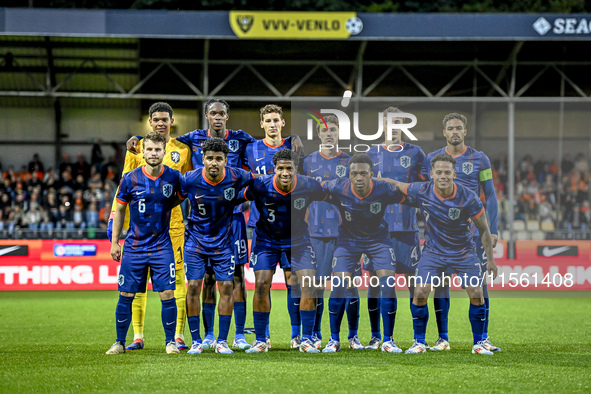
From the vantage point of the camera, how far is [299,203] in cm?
676

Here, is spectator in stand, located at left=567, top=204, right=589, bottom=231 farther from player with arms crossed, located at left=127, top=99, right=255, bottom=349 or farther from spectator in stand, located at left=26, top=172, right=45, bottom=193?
spectator in stand, located at left=26, top=172, right=45, bottom=193

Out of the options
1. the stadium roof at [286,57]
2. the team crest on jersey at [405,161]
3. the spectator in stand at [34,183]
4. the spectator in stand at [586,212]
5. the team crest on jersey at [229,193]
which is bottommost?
the spectator in stand at [586,212]

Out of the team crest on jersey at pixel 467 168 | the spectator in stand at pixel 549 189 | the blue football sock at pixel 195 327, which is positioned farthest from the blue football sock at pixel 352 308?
the spectator in stand at pixel 549 189

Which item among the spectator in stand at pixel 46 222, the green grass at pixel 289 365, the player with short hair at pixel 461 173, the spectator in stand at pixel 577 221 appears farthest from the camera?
the spectator in stand at pixel 577 221

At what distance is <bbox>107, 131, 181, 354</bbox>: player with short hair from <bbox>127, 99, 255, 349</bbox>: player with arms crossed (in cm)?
46

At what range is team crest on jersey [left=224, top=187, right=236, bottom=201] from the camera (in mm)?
6652

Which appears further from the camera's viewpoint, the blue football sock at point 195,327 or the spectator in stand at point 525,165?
the spectator in stand at point 525,165

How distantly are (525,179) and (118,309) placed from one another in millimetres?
13488

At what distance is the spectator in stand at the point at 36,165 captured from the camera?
1855cm

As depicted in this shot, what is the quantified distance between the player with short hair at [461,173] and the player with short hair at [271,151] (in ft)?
4.35

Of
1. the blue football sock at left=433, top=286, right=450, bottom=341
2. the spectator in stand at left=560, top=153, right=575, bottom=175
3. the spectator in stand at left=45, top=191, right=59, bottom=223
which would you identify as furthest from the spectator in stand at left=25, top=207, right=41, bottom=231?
the spectator in stand at left=560, top=153, right=575, bottom=175

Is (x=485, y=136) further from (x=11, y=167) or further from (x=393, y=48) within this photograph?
(x=11, y=167)

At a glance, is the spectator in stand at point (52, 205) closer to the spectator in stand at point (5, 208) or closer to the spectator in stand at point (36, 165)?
the spectator in stand at point (5, 208)

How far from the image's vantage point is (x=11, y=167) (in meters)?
18.9
